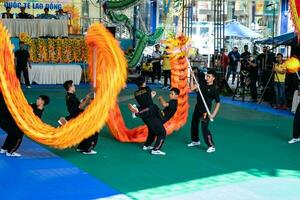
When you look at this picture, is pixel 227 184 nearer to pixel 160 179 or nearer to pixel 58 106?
pixel 160 179

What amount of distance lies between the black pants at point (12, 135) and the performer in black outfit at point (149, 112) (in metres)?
1.89

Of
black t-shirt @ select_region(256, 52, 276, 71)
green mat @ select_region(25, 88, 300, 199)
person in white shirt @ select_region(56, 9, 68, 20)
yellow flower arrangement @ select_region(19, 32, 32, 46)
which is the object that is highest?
person in white shirt @ select_region(56, 9, 68, 20)

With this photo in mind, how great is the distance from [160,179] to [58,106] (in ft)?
24.7

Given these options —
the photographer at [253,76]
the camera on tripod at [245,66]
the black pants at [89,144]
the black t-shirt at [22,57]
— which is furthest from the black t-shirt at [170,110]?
the black t-shirt at [22,57]

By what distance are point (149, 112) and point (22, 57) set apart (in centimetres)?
1071

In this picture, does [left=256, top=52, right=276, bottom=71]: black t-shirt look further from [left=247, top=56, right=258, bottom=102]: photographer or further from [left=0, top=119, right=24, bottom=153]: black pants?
[left=0, top=119, right=24, bottom=153]: black pants

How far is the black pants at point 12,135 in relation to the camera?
7.84 meters

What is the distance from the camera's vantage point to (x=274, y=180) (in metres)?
7.17

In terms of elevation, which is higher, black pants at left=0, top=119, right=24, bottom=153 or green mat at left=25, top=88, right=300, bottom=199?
black pants at left=0, top=119, right=24, bottom=153

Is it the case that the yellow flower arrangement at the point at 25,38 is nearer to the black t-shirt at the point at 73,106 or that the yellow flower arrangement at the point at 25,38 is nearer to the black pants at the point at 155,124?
the black t-shirt at the point at 73,106

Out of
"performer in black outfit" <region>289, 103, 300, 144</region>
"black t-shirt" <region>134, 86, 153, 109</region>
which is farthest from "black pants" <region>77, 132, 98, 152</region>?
"performer in black outfit" <region>289, 103, 300, 144</region>

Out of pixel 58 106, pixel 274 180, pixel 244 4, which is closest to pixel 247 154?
pixel 274 180

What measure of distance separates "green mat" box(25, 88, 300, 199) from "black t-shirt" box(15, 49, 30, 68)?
6890 mm

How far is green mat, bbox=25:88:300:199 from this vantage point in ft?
23.2
